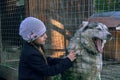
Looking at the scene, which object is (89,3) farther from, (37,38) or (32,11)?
(37,38)

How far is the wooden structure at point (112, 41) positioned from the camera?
5.66 metres

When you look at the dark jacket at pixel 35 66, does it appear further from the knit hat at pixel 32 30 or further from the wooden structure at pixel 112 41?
the wooden structure at pixel 112 41

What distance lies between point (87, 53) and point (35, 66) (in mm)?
1151

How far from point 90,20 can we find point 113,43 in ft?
5.03

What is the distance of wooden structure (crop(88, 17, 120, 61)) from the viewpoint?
5.66 metres

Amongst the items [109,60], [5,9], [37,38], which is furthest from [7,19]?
[37,38]

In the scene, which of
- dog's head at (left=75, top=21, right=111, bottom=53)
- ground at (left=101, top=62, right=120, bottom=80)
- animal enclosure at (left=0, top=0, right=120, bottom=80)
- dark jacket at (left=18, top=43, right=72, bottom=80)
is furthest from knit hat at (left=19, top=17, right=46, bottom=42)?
Answer: ground at (left=101, top=62, right=120, bottom=80)

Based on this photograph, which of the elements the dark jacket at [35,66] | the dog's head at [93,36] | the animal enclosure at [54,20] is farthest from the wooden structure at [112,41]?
the dark jacket at [35,66]

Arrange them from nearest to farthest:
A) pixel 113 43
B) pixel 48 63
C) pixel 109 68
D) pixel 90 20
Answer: pixel 48 63 < pixel 90 20 < pixel 109 68 < pixel 113 43

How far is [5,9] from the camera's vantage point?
709cm

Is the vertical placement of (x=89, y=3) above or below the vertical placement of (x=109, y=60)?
above

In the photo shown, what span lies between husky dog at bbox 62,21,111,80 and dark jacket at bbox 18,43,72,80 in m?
0.72

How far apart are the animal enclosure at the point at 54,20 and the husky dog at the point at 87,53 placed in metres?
0.47

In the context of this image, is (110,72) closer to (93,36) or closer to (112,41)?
(112,41)
